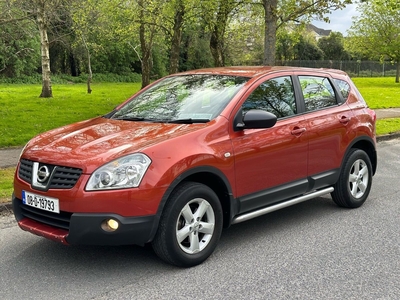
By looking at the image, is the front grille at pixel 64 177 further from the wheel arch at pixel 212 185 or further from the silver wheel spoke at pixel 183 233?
the silver wheel spoke at pixel 183 233

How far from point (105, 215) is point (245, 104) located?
1.86m

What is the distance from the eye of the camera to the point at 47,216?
398 cm

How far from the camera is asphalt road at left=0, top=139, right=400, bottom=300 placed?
12.2ft

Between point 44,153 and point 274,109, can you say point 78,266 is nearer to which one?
point 44,153

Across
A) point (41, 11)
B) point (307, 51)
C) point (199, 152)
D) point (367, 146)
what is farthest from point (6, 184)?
point (307, 51)

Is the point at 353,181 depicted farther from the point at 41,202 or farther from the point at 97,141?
the point at 41,202

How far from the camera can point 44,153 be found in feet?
13.4

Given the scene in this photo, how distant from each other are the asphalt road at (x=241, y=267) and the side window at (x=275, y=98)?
133 cm

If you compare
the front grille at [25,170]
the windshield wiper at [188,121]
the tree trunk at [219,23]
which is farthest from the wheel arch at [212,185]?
the tree trunk at [219,23]

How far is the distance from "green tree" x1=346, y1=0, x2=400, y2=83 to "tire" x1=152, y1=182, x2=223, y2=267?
4465 cm

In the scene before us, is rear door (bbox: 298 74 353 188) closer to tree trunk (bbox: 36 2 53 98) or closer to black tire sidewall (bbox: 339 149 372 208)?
black tire sidewall (bbox: 339 149 372 208)

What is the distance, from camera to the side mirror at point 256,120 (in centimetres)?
446

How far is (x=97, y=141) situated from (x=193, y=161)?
86 centimetres

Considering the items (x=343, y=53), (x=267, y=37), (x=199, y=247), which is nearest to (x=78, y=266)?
Answer: (x=199, y=247)
